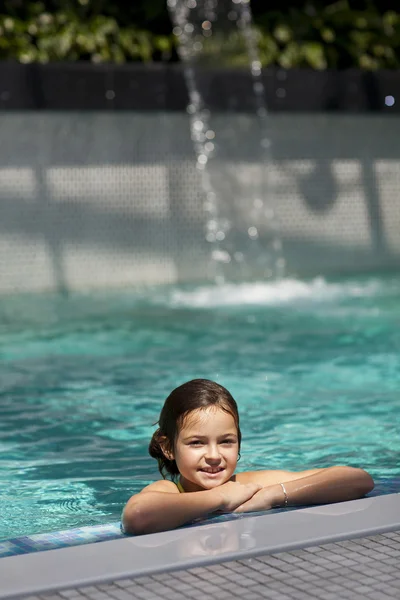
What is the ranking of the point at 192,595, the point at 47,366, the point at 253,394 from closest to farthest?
the point at 192,595
the point at 253,394
the point at 47,366

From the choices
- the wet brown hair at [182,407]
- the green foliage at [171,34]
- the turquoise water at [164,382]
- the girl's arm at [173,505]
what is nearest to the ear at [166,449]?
the wet brown hair at [182,407]

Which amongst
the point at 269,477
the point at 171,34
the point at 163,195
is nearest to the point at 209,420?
the point at 269,477

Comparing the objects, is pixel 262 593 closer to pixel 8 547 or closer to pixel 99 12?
pixel 8 547

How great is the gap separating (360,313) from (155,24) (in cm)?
445

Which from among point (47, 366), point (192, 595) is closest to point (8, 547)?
point (192, 595)

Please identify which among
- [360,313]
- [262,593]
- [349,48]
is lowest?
[262,593]

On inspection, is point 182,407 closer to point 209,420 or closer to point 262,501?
point 209,420

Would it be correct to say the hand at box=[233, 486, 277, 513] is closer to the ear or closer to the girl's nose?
the girl's nose

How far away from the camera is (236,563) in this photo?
2654mm

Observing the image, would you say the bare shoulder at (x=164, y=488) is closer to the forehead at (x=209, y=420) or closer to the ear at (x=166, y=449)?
the ear at (x=166, y=449)

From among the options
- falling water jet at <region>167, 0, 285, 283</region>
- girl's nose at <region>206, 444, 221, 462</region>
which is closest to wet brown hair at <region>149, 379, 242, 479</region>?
girl's nose at <region>206, 444, 221, 462</region>

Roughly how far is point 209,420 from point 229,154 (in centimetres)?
825

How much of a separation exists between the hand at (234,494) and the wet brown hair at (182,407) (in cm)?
16

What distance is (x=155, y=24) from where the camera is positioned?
11609mm
